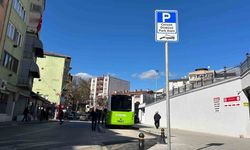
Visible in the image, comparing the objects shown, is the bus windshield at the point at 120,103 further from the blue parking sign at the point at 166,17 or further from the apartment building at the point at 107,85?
the apartment building at the point at 107,85

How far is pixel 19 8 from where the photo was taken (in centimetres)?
3481

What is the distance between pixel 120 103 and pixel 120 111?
832mm

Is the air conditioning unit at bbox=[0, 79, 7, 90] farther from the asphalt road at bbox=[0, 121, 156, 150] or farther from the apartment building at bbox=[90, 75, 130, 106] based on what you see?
the apartment building at bbox=[90, 75, 130, 106]

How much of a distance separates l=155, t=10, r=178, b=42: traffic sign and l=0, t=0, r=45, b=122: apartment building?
24311mm

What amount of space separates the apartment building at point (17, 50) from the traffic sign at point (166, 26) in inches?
957

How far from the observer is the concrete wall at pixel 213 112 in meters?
21.5

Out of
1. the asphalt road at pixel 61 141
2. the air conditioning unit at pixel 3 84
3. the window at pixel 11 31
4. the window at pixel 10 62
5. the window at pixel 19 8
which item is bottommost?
the asphalt road at pixel 61 141

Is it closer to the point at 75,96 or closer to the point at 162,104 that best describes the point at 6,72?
the point at 162,104

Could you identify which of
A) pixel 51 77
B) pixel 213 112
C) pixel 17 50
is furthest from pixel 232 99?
pixel 51 77

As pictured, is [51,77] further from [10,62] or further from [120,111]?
[120,111]

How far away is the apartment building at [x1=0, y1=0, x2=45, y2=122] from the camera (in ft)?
99.4

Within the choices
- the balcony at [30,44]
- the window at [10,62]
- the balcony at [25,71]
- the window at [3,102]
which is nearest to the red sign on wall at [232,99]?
the window at [10,62]

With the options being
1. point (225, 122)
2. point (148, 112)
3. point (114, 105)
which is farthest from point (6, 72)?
point (148, 112)

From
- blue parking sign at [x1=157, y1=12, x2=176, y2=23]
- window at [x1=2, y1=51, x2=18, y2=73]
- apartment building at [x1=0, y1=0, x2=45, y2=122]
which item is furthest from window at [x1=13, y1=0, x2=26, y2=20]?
blue parking sign at [x1=157, y1=12, x2=176, y2=23]
